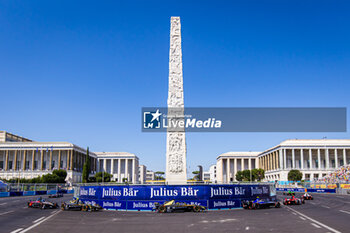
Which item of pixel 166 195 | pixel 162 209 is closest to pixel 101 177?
pixel 166 195

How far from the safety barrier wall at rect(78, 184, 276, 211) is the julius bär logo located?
8426 mm

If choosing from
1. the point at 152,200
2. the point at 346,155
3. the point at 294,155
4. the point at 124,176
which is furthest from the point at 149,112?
the point at 124,176

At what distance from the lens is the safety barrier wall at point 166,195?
2717cm

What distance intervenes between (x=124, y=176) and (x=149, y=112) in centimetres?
12308

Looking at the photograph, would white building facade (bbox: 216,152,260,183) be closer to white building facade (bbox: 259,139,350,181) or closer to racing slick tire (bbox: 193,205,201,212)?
white building facade (bbox: 259,139,350,181)

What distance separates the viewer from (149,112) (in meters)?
35.4

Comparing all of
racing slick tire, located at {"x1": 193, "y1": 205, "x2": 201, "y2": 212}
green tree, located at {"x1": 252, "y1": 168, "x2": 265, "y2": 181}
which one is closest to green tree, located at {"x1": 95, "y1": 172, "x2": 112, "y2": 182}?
green tree, located at {"x1": 252, "y1": 168, "x2": 265, "y2": 181}

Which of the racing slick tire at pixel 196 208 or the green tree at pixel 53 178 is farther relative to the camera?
the green tree at pixel 53 178

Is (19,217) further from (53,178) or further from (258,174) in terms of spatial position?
(258,174)

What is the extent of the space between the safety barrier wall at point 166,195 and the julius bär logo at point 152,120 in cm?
843

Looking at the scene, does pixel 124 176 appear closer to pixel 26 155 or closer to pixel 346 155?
pixel 26 155

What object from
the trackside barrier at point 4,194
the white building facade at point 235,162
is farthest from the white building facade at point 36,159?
the white building facade at point 235,162

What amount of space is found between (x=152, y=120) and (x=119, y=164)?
4783 inches

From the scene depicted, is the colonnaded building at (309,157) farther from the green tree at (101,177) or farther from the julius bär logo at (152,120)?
the julius bär logo at (152,120)
